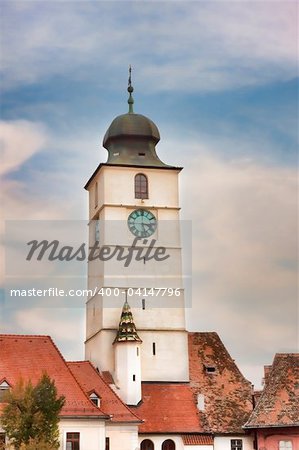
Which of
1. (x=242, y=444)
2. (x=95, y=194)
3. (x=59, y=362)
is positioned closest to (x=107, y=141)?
(x=95, y=194)

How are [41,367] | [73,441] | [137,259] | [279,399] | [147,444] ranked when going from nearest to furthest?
1. [73,441]
2. [41,367]
3. [147,444]
4. [279,399]
5. [137,259]

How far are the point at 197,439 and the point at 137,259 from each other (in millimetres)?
13625

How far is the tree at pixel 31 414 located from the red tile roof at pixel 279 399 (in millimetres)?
15501

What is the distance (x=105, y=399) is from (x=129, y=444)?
121 inches

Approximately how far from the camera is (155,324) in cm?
6694

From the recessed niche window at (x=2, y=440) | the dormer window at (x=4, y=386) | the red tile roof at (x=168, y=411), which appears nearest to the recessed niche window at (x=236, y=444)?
the red tile roof at (x=168, y=411)

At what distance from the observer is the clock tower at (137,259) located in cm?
6581

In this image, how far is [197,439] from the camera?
201 ft

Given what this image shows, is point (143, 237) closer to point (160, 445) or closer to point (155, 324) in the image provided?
point (155, 324)

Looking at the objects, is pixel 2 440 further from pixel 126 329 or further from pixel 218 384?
pixel 218 384

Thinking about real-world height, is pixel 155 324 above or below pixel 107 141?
below

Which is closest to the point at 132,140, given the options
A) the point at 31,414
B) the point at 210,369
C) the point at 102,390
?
the point at 210,369

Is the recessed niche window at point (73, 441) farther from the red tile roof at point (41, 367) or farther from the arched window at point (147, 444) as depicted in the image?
the arched window at point (147, 444)

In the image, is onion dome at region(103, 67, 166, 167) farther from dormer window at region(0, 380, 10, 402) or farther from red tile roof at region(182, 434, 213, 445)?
dormer window at region(0, 380, 10, 402)
